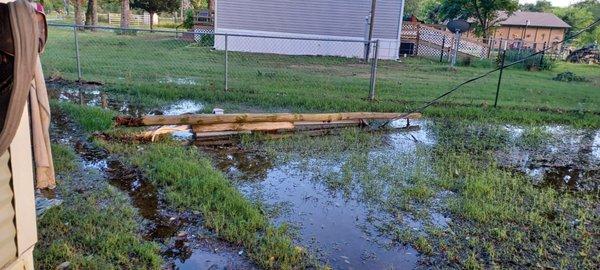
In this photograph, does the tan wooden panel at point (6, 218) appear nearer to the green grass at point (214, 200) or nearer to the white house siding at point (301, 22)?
the green grass at point (214, 200)

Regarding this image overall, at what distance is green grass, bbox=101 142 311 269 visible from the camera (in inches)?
133

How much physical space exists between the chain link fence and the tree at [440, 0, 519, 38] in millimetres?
11153

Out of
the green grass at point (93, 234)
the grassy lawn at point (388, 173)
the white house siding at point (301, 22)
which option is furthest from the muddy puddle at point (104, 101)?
the white house siding at point (301, 22)

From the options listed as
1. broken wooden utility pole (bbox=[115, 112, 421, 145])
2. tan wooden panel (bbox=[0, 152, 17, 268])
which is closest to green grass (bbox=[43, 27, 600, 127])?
broken wooden utility pole (bbox=[115, 112, 421, 145])

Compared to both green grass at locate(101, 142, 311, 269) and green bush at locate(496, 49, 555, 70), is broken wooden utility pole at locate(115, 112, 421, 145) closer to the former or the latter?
green grass at locate(101, 142, 311, 269)

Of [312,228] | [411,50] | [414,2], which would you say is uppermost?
[414,2]

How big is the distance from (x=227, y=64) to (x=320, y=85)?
2.39 meters

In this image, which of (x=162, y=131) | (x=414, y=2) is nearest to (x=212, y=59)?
(x=162, y=131)

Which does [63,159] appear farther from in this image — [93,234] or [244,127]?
[244,127]

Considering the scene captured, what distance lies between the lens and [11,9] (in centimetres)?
153

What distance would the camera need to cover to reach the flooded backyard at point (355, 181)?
3.57 m

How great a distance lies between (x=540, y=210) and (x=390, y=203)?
156 cm

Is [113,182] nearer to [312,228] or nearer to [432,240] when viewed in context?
[312,228]

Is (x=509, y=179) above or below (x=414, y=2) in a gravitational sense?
below
